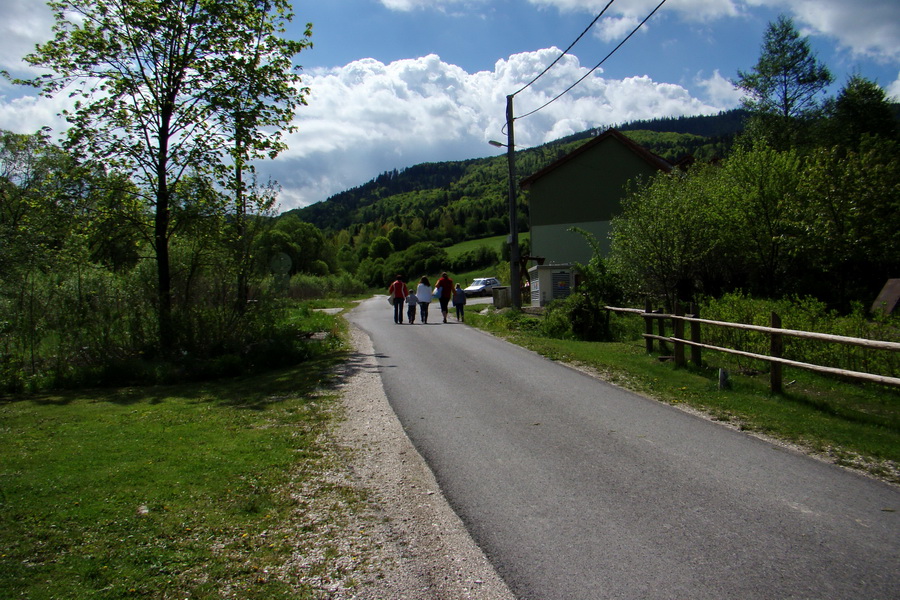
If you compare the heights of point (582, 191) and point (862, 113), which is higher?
point (862, 113)

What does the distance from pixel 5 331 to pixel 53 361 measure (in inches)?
44.6

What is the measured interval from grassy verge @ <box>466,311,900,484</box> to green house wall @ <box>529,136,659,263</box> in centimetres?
2390

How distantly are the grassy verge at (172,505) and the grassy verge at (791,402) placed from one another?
5.12 m

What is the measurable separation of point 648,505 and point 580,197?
34621mm

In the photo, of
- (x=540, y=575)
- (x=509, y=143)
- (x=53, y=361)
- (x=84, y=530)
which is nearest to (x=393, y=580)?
(x=540, y=575)

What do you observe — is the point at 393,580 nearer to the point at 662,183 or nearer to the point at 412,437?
the point at 412,437

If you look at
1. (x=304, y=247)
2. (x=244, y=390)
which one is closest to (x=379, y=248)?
(x=304, y=247)

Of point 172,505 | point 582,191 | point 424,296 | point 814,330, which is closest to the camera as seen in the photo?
point 172,505

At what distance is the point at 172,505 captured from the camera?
5.04m

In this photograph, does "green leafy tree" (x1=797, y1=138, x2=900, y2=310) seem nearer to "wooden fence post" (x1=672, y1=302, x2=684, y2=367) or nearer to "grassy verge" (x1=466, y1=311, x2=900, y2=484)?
"grassy verge" (x1=466, y1=311, x2=900, y2=484)

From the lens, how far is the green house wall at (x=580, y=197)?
37188mm

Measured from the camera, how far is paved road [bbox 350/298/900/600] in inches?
144

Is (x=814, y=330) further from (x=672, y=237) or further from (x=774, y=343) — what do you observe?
(x=672, y=237)

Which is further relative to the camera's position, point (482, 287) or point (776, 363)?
point (482, 287)
